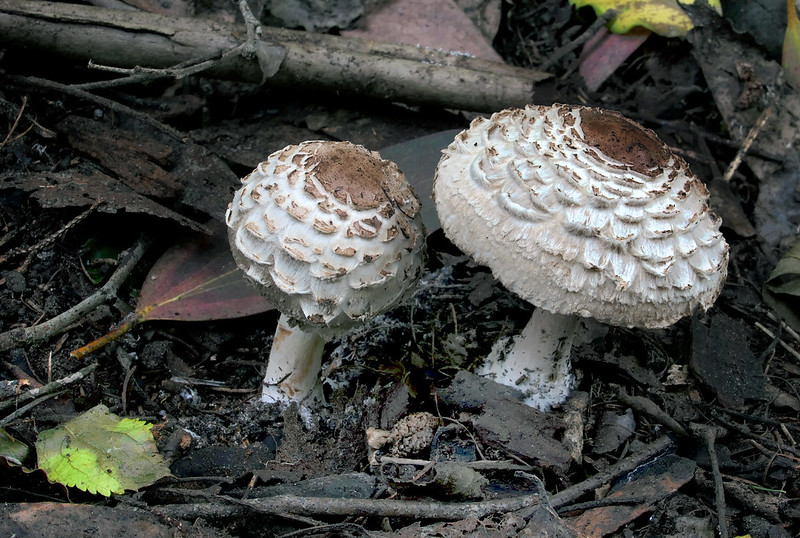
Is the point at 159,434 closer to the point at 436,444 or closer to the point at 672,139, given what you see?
the point at 436,444

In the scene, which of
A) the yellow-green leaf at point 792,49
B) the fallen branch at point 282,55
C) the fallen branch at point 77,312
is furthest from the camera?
the yellow-green leaf at point 792,49

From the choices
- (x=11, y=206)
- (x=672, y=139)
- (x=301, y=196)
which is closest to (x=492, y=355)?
(x=301, y=196)

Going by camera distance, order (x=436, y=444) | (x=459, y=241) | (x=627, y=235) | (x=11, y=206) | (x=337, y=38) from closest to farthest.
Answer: (x=627, y=235) < (x=459, y=241) < (x=436, y=444) < (x=11, y=206) < (x=337, y=38)

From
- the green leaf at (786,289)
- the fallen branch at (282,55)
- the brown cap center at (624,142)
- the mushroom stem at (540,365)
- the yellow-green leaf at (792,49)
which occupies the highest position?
the yellow-green leaf at (792,49)

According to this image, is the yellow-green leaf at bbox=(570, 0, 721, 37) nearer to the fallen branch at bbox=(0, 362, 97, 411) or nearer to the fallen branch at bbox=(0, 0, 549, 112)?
the fallen branch at bbox=(0, 0, 549, 112)

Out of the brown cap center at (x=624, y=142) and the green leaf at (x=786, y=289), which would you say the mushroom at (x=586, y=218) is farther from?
the green leaf at (x=786, y=289)

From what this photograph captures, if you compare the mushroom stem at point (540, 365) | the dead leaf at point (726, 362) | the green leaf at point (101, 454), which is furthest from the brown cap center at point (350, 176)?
the dead leaf at point (726, 362)

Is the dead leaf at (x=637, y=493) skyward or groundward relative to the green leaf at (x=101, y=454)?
skyward
